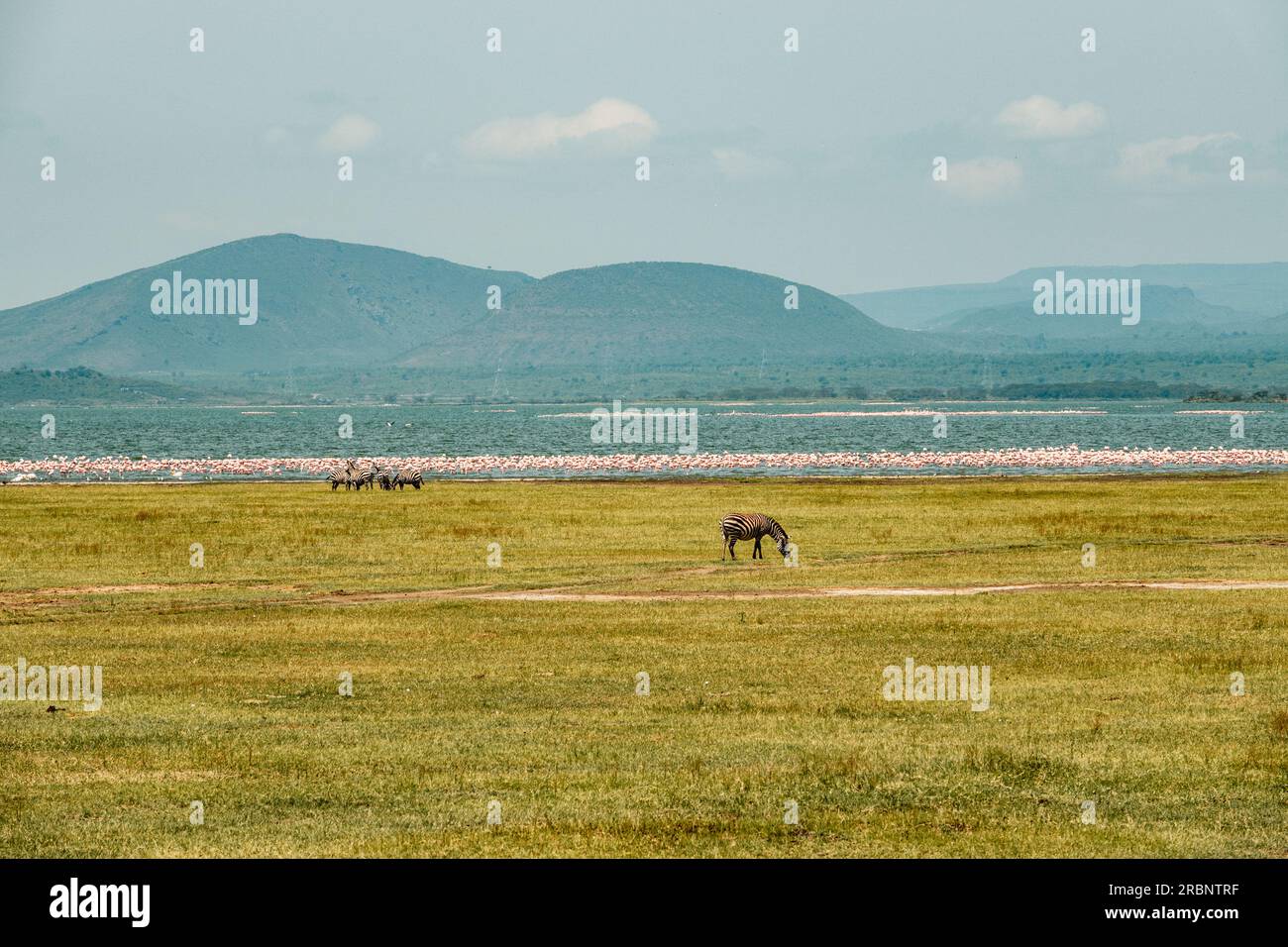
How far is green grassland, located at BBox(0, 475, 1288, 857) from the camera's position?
15805 mm

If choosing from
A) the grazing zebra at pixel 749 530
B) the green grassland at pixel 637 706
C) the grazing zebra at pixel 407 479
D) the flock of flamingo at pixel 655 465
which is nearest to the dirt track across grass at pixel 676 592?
the green grassland at pixel 637 706

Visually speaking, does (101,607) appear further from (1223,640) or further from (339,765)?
(1223,640)

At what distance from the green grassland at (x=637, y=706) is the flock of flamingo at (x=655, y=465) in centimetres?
6121

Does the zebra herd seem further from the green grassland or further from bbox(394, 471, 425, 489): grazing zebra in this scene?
the green grassland

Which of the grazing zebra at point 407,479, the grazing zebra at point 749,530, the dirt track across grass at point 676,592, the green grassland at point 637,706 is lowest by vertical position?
the green grassland at point 637,706

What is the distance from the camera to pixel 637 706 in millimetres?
22281

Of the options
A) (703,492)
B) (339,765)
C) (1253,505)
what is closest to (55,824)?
(339,765)

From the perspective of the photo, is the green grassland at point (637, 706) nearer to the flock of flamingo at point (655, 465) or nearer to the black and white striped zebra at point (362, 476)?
the black and white striped zebra at point (362, 476)

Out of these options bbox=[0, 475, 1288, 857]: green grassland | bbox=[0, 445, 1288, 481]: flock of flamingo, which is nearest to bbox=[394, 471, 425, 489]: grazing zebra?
bbox=[0, 445, 1288, 481]: flock of flamingo

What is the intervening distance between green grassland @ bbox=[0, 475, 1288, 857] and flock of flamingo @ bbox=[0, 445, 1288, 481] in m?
61.2

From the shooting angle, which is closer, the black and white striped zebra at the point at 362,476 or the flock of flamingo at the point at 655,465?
the black and white striped zebra at the point at 362,476

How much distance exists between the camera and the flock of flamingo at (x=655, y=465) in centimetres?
11025
